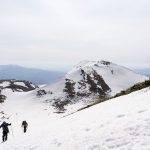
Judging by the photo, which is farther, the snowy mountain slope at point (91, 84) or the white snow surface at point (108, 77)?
A: the white snow surface at point (108, 77)

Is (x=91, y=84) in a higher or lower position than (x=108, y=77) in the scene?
lower

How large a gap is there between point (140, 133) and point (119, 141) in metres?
1.14

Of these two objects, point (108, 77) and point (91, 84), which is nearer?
point (91, 84)

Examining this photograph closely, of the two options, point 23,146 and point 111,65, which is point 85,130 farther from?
point 111,65

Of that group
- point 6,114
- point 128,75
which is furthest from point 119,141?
point 128,75

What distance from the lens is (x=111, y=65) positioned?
142m

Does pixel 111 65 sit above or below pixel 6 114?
above

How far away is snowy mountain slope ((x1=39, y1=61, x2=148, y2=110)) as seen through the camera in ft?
342

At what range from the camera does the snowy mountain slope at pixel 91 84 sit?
104 m

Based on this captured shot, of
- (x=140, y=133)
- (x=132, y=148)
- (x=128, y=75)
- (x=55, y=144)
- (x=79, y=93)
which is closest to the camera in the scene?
(x=132, y=148)

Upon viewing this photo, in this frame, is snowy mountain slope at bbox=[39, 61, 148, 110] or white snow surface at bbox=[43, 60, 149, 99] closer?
snowy mountain slope at bbox=[39, 61, 148, 110]

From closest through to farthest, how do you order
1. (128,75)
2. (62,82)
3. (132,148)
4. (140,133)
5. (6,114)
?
1. (132,148)
2. (140,133)
3. (6,114)
4. (62,82)
5. (128,75)

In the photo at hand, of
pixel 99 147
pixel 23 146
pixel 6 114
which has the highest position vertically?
pixel 99 147

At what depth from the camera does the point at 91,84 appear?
116188 millimetres
